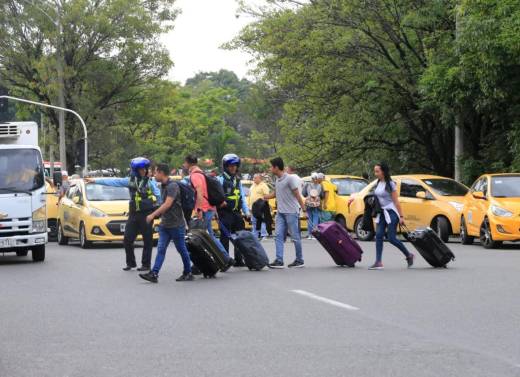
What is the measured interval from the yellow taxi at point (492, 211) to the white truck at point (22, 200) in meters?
8.59

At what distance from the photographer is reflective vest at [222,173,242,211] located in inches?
627

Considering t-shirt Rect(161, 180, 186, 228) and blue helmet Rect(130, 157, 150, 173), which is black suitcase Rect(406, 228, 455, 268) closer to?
t-shirt Rect(161, 180, 186, 228)

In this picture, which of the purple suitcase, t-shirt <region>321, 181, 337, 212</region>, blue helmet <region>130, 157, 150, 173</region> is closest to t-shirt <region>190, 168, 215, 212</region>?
blue helmet <region>130, 157, 150, 173</region>

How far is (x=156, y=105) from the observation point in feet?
175

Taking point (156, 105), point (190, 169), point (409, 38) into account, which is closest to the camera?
point (190, 169)

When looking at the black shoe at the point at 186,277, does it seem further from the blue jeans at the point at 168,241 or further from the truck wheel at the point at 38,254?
the truck wheel at the point at 38,254

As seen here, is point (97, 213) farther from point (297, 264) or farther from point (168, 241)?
point (168, 241)

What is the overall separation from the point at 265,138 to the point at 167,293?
59.3m

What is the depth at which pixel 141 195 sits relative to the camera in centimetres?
1633

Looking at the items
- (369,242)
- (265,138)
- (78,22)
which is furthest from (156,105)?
(369,242)

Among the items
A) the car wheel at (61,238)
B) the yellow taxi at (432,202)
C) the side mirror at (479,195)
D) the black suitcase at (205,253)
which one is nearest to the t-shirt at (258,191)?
the yellow taxi at (432,202)

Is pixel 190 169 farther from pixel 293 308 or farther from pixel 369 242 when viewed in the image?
pixel 369 242

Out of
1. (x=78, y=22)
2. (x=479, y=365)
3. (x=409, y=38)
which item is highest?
(x=78, y=22)

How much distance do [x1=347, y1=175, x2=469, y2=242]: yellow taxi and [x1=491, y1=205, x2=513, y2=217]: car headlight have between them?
8.40 feet
